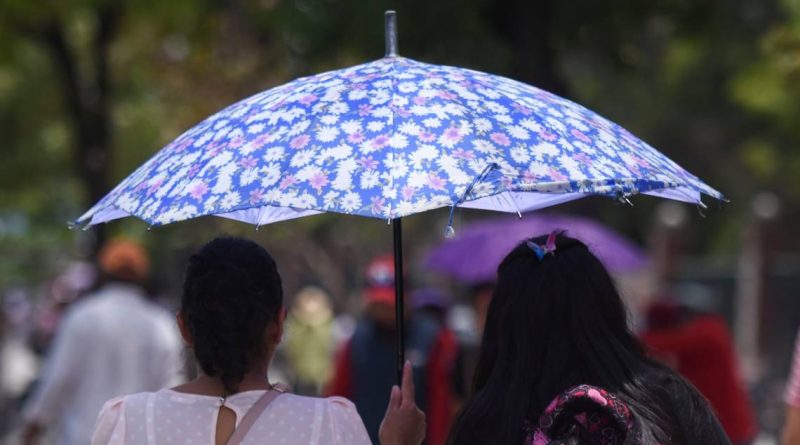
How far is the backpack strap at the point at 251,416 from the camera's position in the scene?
351 centimetres

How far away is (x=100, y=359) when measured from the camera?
7.73 meters

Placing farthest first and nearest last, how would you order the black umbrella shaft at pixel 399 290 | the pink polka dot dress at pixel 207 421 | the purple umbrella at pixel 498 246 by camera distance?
the purple umbrella at pixel 498 246 → the black umbrella shaft at pixel 399 290 → the pink polka dot dress at pixel 207 421

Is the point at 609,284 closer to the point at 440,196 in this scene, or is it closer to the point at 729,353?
the point at 440,196

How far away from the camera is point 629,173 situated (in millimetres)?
3574

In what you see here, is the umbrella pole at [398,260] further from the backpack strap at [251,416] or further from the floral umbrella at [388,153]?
the backpack strap at [251,416]

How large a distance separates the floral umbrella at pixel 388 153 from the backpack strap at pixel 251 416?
47 centimetres

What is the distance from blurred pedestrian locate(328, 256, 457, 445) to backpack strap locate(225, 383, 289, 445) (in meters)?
3.95

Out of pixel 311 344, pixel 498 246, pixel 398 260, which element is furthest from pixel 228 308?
pixel 311 344

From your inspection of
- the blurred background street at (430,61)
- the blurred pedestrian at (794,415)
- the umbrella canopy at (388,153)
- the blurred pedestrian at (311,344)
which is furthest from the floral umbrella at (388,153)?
the blurred pedestrian at (311,344)

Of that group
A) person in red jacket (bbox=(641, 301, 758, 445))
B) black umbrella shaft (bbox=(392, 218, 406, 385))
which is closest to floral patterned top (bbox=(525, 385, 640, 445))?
black umbrella shaft (bbox=(392, 218, 406, 385))

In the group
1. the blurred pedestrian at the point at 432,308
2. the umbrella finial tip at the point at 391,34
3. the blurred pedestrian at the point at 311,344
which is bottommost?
the blurred pedestrian at the point at 311,344

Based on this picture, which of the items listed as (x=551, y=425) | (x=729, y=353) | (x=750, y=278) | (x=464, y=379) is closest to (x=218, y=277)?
(x=551, y=425)

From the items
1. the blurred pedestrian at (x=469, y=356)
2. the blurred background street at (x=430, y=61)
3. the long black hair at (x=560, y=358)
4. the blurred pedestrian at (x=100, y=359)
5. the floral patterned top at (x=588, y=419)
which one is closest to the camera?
the floral patterned top at (x=588, y=419)

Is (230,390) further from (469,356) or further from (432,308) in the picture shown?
Result: (432,308)
